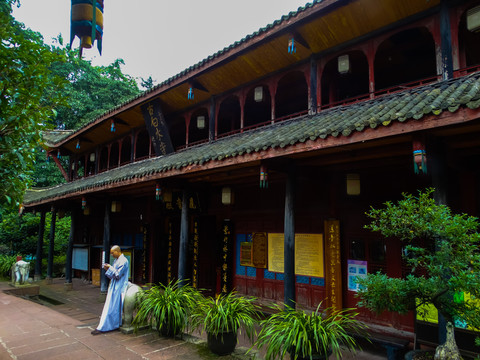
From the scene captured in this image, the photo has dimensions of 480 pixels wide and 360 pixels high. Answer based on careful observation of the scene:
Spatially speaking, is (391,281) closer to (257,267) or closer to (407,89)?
(407,89)

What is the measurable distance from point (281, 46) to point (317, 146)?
3.27 metres

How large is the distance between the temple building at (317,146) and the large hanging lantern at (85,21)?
10.4ft

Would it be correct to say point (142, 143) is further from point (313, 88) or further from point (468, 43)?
point (468, 43)

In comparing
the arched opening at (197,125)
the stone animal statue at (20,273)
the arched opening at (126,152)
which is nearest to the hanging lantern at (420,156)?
the arched opening at (197,125)

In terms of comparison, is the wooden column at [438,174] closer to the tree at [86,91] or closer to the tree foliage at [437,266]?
the tree foliage at [437,266]

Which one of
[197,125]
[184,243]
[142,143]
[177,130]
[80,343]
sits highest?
[177,130]

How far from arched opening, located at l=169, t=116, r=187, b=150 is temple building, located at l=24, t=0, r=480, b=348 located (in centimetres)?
12

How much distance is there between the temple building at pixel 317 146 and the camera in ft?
15.1

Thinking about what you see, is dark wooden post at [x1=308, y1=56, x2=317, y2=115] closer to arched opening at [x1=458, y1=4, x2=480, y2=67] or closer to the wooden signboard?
the wooden signboard

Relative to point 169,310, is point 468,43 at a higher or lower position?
higher

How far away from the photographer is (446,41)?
5.25m

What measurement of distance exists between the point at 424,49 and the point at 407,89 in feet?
6.28

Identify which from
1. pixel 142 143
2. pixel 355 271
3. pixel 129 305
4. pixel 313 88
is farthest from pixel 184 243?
pixel 142 143

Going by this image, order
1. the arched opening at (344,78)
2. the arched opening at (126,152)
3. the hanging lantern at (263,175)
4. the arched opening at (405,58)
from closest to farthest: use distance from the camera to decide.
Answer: the hanging lantern at (263,175), the arched opening at (405,58), the arched opening at (344,78), the arched opening at (126,152)
